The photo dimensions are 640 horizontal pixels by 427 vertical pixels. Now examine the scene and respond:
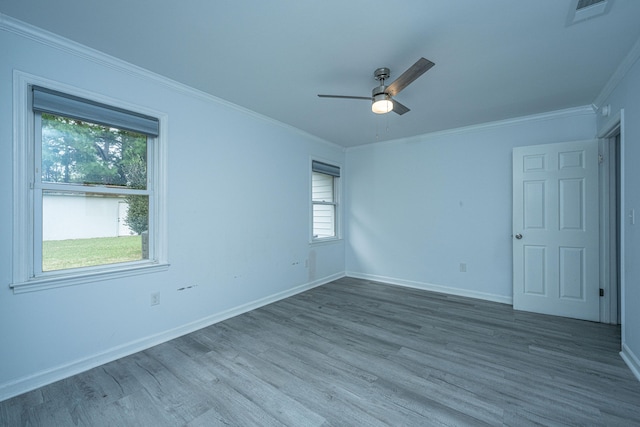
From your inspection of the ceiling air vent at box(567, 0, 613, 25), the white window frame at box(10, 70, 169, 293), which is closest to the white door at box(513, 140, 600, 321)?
the ceiling air vent at box(567, 0, 613, 25)

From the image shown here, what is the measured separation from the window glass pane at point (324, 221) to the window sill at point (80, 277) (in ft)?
8.90

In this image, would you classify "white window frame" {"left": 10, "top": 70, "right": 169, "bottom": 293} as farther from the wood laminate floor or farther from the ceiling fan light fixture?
the ceiling fan light fixture

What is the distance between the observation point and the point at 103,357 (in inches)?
85.3

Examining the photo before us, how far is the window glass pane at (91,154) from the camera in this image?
203 centimetres

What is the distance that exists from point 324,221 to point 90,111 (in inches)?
142

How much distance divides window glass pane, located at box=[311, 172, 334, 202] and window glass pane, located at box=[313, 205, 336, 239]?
0.50 feet

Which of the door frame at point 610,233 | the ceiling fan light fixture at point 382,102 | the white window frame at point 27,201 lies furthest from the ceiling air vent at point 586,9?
the white window frame at point 27,201

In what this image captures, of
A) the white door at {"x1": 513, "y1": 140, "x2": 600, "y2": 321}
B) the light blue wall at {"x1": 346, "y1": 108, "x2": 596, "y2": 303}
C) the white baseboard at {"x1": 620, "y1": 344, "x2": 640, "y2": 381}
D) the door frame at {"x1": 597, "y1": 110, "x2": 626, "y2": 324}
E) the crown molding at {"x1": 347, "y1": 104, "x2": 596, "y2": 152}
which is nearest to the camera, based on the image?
the white baseboard at {"x1": 620, "y1": 344, "x2": 640, "y2": 381}

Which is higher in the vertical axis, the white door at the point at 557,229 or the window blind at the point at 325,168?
the window blind at the point at 325,168

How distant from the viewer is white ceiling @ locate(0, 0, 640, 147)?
5.54ft

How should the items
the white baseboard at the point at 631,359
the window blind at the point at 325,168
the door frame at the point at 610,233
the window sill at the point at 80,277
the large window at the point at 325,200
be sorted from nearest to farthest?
1. the window sill at the point at 80,277
2. the white baseboard at the point at 631,359
3. the door frame at the point at 610,233
4. the window blind at the point at 325,168
5. the large window at the point at 325,200

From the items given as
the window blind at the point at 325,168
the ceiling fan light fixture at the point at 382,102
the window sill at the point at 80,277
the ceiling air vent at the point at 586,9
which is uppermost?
the ceiling air vent at the point at 586,9

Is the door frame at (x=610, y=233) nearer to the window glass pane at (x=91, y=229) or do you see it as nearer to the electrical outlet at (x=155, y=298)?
the electrical outlet at (x=155, y=298)

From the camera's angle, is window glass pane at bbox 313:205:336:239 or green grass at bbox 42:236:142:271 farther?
window glass pane at bbox 313:205:336:239
